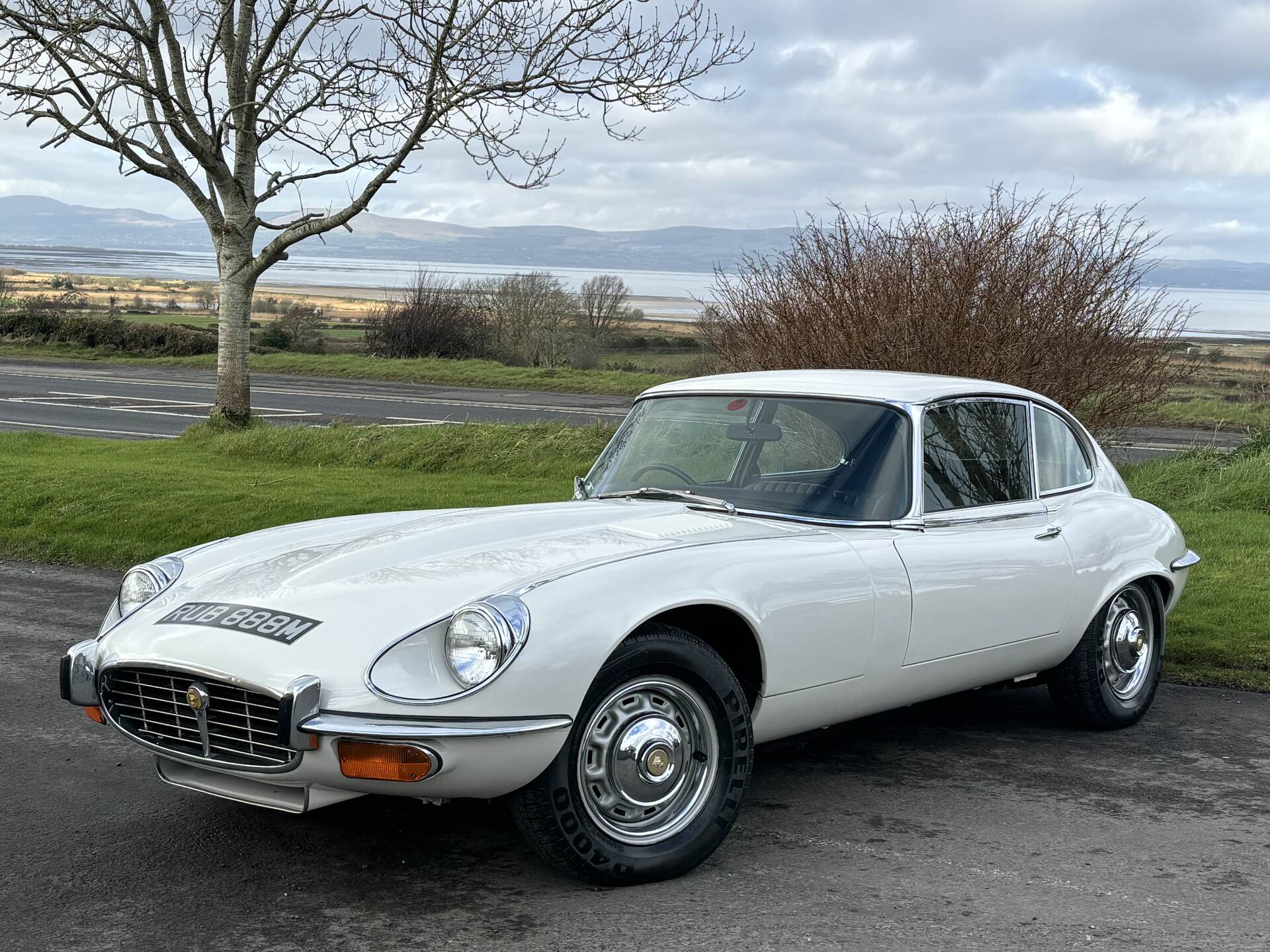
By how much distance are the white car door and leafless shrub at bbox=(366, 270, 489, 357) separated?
3449 cm

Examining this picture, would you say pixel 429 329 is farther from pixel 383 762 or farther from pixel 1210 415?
pixel 383 762

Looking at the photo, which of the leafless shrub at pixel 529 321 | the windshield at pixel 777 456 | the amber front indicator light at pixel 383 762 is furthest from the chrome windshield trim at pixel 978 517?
the leafless shrub at pixel 529 321

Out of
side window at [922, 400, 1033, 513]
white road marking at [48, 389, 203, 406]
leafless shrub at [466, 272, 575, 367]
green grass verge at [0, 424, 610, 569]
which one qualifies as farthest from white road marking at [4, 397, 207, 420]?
side window at [922, 400, 1033, 513]

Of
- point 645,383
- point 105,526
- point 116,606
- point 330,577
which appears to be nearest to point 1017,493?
point 330,577

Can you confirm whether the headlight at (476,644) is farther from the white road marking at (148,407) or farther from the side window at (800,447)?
the white road marking at (148,407)

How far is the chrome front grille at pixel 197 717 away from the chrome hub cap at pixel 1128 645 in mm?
3459

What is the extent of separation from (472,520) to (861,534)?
1.37 meters

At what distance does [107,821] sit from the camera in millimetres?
4227

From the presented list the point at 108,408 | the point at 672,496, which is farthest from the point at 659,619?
the point at 108,408

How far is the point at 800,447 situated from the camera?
16.4ft

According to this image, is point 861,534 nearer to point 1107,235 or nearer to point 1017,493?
point 1017,493

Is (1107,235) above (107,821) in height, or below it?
above

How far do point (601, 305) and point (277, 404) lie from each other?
23273 millimetres

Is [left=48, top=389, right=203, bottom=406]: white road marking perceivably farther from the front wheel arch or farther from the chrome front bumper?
the chrome front bumper
